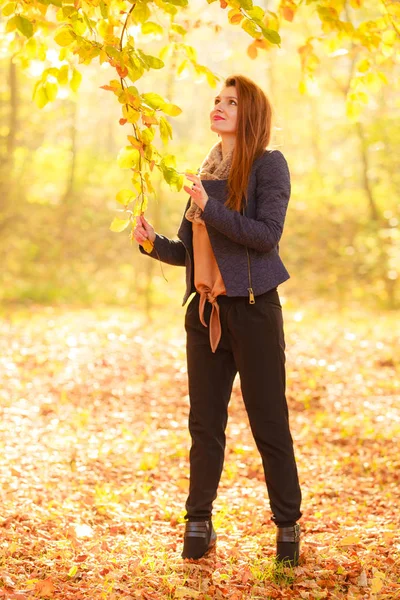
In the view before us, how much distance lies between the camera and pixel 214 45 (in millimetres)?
17125

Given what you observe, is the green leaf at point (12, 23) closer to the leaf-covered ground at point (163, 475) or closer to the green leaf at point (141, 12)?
the green leaf at point (141, 12)

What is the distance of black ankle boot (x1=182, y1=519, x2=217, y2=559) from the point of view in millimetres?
3236

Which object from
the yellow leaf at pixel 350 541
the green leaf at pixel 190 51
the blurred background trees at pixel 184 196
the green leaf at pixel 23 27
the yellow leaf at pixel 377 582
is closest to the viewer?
the green leaf at pixel 23 27

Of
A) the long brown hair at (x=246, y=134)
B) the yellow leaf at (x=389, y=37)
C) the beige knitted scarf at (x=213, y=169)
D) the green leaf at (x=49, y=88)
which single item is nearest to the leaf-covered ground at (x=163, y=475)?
the beige knitted scarf at (x=213, y=169)

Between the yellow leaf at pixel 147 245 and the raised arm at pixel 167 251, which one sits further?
the raised arm at pixel 167 251

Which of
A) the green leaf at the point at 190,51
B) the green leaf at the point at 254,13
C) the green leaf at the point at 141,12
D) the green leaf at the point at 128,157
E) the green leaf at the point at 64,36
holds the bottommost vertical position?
the green leaf at the point at 128,157

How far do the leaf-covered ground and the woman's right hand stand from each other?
1479 mm

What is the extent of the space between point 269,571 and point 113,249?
14634 millimetres

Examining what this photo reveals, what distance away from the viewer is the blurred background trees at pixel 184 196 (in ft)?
42.0

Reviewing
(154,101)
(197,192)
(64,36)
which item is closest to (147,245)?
(197,192)

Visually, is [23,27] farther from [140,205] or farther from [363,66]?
[363,66]

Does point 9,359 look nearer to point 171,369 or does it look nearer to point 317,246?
point 171,369

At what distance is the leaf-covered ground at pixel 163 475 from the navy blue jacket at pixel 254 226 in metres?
1.32

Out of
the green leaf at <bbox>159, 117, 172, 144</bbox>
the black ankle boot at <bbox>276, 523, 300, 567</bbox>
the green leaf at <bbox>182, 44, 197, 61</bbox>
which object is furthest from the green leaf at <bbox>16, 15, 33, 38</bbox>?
the black ankle boot at <bbox>276, 523, 300, 567</bbox>
